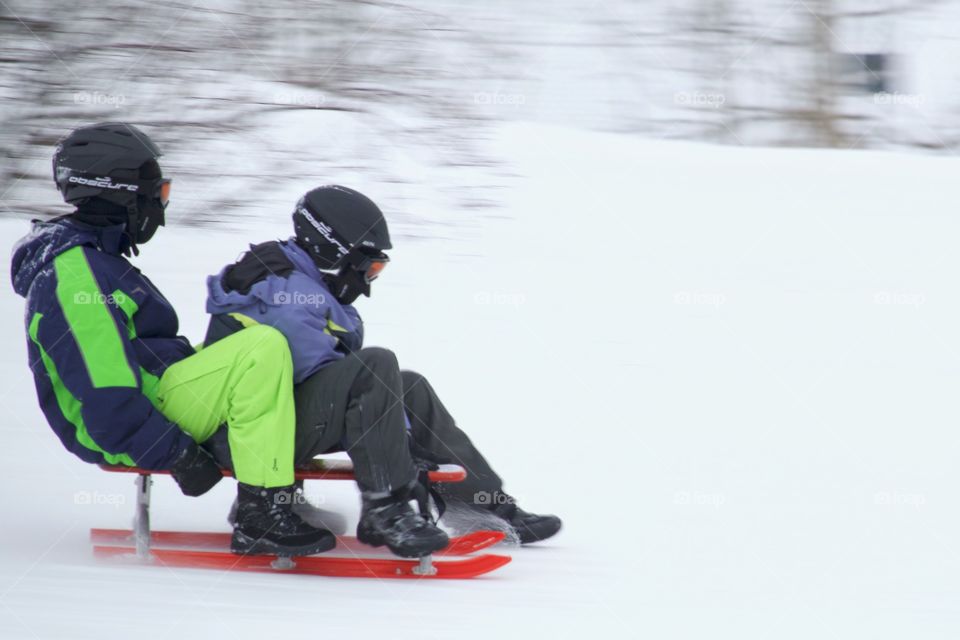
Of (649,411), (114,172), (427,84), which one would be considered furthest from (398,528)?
(427,84)

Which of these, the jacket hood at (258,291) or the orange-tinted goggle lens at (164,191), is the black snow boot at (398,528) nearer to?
the jacket hood at (258,291)

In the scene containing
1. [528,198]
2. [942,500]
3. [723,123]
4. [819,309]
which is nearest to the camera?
[942,500]

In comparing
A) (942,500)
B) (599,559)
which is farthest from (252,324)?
(942,500)

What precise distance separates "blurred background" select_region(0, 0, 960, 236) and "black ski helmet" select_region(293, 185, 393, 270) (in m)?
3.17

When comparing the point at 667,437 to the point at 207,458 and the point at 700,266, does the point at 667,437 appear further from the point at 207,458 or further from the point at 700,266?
the point at 207,458

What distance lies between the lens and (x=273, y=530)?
3.32m

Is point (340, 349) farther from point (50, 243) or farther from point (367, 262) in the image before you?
point (50, 243)

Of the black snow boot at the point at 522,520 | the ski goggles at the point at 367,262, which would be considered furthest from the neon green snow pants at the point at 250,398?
the black snow boot at the point at 522,520

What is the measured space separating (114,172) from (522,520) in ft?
5.33

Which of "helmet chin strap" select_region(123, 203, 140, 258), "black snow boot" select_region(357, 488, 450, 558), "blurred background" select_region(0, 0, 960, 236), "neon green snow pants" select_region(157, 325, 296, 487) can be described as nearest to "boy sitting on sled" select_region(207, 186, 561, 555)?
"black snow boot" select_region(357, 488, 450, 558)

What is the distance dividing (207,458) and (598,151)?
4648mm

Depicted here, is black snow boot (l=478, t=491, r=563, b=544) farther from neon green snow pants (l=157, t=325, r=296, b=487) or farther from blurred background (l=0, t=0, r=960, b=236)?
blurred background (l=0, t=0, r=960, b=236)

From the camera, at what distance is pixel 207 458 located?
3.34 metres

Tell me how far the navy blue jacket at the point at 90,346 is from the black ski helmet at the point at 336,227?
0.51m
